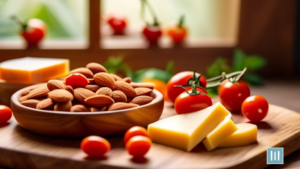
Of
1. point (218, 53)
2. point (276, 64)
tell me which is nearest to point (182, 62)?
point (218, 53)

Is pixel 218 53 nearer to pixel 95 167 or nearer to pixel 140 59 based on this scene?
pixel 140 59

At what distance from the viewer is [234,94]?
1.25 metres

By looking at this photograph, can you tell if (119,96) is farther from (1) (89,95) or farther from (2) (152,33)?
(2) (152,33)

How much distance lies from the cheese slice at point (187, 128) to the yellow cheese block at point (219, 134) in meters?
0.02

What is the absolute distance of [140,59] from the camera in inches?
80.6

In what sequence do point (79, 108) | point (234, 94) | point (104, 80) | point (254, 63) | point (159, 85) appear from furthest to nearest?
point (254, 63), point (159, 85), point (234, 94), point (104, 80), point (79, 108)

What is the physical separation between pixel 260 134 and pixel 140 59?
111 centimetres

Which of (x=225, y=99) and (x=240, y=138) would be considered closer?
(x=240, y=138)

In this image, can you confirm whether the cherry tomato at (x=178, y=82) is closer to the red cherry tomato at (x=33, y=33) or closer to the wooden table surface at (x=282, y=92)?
Answer: the wooden table surface at (x=282, y=92)

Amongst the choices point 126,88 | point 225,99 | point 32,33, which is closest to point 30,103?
point 126,88

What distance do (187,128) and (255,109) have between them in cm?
31

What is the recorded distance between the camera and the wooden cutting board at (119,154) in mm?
822

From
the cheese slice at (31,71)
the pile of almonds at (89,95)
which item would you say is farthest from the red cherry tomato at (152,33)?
the pile of almonds at (89,95)

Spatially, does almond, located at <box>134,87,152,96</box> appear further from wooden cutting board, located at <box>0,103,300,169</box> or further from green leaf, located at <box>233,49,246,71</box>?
green leaf, located at <box>233,49,246,71</box>
